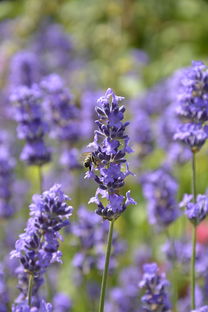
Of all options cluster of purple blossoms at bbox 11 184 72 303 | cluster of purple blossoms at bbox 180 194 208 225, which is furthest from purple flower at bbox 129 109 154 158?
cluster of purple blossoms at bbox 11 184 72 303

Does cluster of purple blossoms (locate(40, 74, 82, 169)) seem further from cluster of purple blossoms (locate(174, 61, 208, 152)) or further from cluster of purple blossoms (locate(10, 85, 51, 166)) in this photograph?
cluster of purple blossoms (locate(174, 61, 208, 152))

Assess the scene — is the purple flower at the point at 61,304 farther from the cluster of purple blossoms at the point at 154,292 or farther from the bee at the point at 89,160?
the bee at the point at 89,160

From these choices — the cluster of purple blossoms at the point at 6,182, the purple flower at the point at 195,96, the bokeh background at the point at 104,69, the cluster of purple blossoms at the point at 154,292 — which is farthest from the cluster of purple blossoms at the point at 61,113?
the cluster of purple blossoms at the point at 154,292

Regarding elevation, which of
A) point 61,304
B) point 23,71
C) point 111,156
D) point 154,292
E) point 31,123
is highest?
point 23,71

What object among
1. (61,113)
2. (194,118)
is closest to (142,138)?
(61,113)

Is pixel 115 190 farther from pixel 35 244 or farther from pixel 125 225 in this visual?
pixel 125 225

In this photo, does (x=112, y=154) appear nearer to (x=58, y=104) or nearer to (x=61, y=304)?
(x=61, y=304)

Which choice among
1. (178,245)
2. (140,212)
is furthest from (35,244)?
(140,212)
